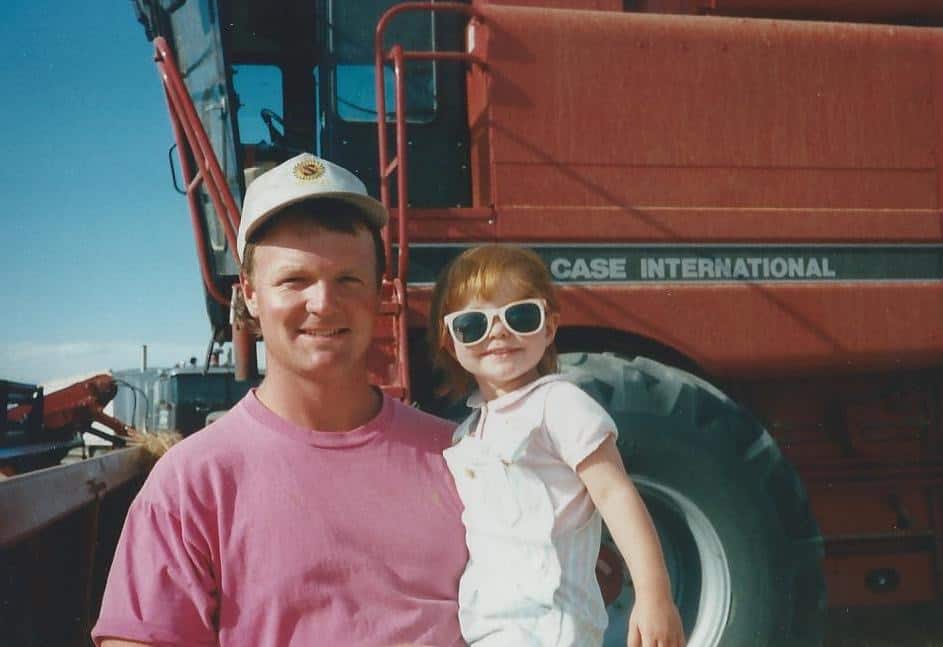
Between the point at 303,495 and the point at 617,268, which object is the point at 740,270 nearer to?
the point at 617,268

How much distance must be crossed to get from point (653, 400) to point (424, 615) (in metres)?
1.58

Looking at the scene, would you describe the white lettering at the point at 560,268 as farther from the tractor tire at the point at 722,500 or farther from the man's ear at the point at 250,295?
the man's ear at the point at 250,295

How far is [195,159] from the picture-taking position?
3.31m

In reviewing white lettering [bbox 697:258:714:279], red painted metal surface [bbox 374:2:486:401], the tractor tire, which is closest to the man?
red painted metal surface [bbox 374:2:486:401]

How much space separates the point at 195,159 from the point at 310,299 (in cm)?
200

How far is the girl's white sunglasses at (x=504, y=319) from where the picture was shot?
5.67ft

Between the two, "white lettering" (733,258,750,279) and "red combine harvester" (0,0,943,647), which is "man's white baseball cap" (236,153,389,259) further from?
"white lettering" (733,258,750,279)

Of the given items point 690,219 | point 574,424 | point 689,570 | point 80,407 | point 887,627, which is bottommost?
point 887,627

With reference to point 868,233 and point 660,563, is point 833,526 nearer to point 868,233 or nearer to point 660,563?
point 868,233

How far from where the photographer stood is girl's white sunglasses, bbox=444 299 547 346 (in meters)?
1.73

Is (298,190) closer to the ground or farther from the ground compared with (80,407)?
farther from the ground

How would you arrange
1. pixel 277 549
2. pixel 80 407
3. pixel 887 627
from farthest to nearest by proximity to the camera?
pixel 80 407, pixel 887 627, pixel 277 549

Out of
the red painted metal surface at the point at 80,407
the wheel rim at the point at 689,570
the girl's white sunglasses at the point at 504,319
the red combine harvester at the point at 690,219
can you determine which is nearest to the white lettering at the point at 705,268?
the red combine harvester at the point at 690,219

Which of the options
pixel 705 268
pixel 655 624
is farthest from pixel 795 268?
pixel 655 624
